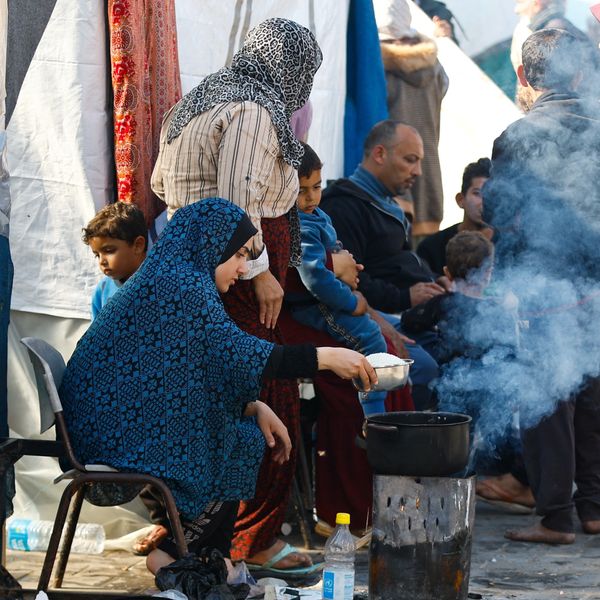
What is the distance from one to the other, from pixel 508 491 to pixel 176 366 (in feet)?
9.75

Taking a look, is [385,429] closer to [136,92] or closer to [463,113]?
[136,92]

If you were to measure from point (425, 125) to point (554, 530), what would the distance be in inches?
141

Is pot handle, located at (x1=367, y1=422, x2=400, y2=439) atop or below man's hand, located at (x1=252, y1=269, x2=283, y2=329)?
below

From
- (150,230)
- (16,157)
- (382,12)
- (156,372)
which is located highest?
(382,12)

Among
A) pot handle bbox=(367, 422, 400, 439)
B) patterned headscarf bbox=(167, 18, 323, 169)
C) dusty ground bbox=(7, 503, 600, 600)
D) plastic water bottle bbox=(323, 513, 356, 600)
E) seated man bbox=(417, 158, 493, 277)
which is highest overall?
patterned headscarf bbox=(167, 18, 323, 169)

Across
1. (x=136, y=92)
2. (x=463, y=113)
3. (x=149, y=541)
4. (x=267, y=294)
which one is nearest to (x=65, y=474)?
(x=267, y=294)

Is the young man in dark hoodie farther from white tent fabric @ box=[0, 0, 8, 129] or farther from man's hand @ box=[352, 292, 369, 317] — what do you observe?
white tent fabric @ box=[0, 0, 8, 129]

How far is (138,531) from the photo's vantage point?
525 cm

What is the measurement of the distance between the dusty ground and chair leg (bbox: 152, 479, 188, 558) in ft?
2.94

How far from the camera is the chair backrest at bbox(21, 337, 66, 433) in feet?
12.5

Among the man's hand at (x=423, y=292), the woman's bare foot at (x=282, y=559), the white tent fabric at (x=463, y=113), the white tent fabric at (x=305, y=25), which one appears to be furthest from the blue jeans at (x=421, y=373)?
the white tent fabric at (x=463, y=113)

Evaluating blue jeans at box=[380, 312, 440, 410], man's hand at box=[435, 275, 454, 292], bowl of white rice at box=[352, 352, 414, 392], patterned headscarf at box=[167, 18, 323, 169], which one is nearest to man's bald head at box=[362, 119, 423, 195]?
man's hand at box=[435, 275, 454, 292]

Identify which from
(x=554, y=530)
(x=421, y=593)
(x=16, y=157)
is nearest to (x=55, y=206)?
(x=16, y=157)

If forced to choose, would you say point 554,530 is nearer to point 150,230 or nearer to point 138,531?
point 138,531
